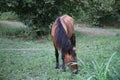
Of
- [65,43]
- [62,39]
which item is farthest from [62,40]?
[65,43]

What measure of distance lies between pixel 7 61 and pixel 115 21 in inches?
669

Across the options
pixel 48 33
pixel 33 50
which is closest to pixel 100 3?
pixel 48 33

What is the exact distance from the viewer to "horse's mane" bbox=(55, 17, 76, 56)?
25.7 feet

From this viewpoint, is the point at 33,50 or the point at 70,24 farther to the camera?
the point at 33,50

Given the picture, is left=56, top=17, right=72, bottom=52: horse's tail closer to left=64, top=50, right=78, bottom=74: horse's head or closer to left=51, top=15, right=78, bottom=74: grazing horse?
left=51, top=15, right=78, bottom=74: grazing horse

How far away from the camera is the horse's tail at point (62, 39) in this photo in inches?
311

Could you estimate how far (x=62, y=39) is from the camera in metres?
8.16

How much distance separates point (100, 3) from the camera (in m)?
18.4

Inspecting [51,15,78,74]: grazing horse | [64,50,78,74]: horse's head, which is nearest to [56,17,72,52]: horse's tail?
[51,15,78,74]: grazing horse

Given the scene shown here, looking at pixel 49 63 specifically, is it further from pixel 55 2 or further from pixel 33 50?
pixel 55 2

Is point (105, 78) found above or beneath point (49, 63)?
above

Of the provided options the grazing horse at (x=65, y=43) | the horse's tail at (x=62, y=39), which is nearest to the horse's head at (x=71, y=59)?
the grazing horse at (x=65, y=43)

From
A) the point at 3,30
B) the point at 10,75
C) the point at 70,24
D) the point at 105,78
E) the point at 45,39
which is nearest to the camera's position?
the point at 105,78

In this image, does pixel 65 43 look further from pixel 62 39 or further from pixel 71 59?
pixel 71 59
